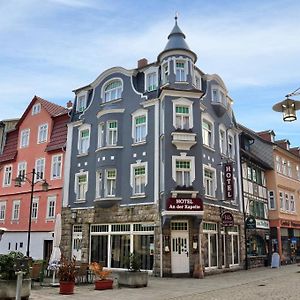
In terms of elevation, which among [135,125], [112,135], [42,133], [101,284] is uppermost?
[42,133]

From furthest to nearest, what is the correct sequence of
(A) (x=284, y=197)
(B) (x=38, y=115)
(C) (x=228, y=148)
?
(A) (x=284, y=197), (B) (x=38, y=115), (C) (x=228, y=148)

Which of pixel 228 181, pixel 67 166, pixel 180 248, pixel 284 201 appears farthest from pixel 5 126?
pixel 284 201

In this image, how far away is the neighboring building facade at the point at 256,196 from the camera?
29.5 m

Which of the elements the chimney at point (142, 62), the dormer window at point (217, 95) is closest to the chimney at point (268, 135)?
the dormer window at point (217, 95)

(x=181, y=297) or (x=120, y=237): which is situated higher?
(x=120, y=237)

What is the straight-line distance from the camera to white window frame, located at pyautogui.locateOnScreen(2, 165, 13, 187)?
32500 millimetres

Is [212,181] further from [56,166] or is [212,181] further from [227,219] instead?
[56,166]

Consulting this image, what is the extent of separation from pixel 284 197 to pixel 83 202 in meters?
19.4

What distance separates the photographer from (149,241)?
22141mm

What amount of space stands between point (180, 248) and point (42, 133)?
A: 1522 cm

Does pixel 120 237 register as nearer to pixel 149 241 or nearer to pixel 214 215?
pixel 149 241

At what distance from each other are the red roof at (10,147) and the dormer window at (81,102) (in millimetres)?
7729

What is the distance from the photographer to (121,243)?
23.4 metres

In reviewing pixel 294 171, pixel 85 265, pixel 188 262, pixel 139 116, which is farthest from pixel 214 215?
pixel 294 171
